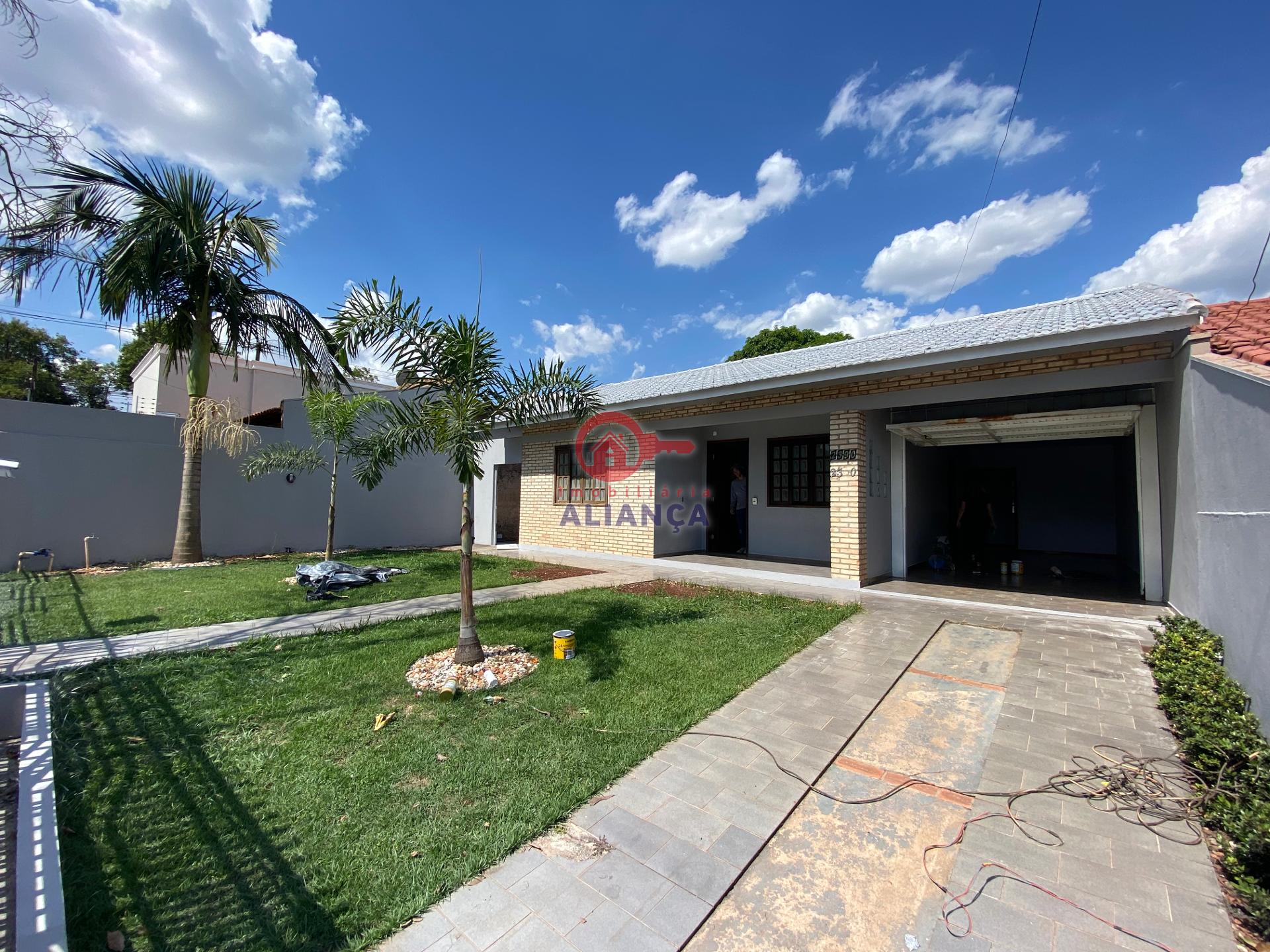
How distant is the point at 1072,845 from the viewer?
2.28 metres

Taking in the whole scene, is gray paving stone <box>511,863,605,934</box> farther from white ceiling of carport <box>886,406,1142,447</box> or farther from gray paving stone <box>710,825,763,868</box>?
white ceiling of carport <box>886,406,1142,447</box>

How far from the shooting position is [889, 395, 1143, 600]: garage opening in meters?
7.88

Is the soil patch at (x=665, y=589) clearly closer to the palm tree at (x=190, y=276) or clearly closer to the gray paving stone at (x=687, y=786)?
the gray paving stone at (x=687, y=786)

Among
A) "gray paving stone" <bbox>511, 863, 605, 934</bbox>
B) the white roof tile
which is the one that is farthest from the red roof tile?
"gray paving stone" <bbox>511, 863, 605, 934</bbox>


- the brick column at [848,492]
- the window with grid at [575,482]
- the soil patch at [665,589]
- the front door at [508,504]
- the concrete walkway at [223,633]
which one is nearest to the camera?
the concrete walkway at [223,633]

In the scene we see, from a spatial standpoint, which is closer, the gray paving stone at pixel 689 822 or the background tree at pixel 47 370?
the gray paving stone at pixel 689 822

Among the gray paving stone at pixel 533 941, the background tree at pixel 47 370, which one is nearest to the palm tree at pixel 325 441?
the gray paving stone at pixel 533 941

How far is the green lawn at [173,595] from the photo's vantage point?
218 inches

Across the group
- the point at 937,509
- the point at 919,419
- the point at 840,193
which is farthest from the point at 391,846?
the point at 840,193

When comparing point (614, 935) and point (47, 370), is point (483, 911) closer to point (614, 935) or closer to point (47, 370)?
point (614, 935)

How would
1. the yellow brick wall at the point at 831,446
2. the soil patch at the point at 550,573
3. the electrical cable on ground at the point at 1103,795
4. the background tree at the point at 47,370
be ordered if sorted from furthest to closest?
the background tree at the point at 47,370 → the soil patch at the point at 550,573 → the yellow brick wall at the point at 831,446 → the electrical cable on ground at the point at 1103,795

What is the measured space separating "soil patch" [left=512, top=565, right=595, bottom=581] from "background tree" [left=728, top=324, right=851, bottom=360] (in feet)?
68.8

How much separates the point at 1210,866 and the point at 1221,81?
771cm

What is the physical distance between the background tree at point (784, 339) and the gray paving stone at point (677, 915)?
27.6 meters
